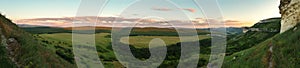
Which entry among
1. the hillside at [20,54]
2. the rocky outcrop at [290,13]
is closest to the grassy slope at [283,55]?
the rocky outcrop at [290,13]

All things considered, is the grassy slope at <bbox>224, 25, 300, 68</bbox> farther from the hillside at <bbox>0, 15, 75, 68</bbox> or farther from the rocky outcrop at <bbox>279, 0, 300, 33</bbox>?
the hillside at <bbox>0, 15, 75, 68</bbox>

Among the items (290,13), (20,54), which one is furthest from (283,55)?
(20,54)

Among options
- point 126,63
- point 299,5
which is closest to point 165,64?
point 126,63

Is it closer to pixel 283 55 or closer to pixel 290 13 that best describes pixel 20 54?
pixel 283 55

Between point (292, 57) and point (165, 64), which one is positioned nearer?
point (292, 57)

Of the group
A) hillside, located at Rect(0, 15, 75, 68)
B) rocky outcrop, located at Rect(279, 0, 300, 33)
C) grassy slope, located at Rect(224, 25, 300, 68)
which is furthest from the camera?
rocky outcrop, located at Rect(279, 0, 300, 33)

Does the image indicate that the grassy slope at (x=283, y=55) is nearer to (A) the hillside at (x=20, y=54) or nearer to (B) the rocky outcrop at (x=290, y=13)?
(B) the rocky outcrop at (x=290, y=13)

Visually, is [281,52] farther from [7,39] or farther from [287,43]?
[7,39]

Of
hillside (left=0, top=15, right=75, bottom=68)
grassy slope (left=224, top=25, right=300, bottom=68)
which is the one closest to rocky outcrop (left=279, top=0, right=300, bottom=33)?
grassy slope (left=224, top=25, right=300, bottom=68)
